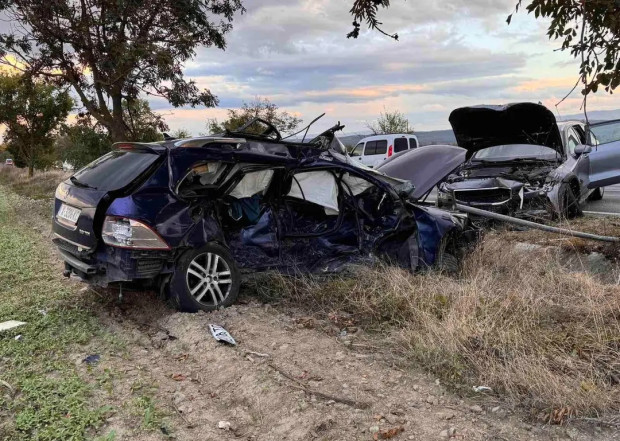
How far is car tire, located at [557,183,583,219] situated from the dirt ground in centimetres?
560

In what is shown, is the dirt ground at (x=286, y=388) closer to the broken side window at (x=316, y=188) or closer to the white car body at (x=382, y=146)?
the broken side window at (x=316, y=188)

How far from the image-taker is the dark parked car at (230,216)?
4812 mm

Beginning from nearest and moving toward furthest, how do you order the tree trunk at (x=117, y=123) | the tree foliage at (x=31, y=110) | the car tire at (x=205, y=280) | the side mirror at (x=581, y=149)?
the car tire at (x=205, y=280), the side mirror at (x=581, y=149), the tree trunk at (x=117, y=123), the tree foliage at (x=31, y=110)

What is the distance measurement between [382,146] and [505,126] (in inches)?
441

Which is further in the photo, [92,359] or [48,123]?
[48,123]

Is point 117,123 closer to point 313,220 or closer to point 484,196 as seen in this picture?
point 484,196

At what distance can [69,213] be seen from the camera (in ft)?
17.0

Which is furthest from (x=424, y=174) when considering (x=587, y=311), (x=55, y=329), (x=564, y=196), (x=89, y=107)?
(x=89, y=107)

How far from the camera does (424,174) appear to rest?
6.63 metres

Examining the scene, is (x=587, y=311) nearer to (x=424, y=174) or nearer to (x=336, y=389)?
(x=336, y=389)

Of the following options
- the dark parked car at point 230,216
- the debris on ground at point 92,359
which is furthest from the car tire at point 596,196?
the debris on ground at point 92,359

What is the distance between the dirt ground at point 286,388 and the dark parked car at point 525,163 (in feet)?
14.4

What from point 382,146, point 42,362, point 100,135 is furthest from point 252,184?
point 100,135

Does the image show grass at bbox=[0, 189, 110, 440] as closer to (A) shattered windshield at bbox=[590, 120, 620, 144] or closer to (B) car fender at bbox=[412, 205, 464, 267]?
(B) car fender at bbox=[412, 205, 464, 267]
